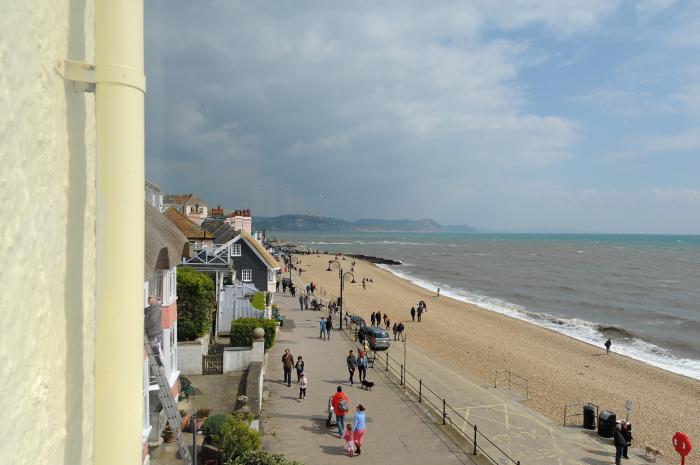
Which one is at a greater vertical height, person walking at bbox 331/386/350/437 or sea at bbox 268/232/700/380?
person walking at bbox 331/386/350/437

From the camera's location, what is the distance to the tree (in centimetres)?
1888

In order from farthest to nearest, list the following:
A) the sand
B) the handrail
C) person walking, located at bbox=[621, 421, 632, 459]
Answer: the sand → person walking, located at bbox=[621, 421, 632, 459] → the handrail

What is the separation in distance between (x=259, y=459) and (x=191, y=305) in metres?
10.4

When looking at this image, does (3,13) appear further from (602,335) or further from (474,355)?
(602,335)

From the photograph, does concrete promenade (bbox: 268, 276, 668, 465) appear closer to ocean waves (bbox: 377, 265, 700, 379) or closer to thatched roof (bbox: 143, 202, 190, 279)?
thatched roof (bbox: 143, 202, 190, 279)

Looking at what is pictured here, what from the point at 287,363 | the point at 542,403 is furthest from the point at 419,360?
the point at 287,363

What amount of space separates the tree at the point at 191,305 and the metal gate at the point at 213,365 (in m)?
1.32

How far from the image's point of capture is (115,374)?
225cm

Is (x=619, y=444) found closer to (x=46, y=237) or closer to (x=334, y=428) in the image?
(x=334, y=428)

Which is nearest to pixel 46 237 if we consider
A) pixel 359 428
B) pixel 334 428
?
pixel 359 428

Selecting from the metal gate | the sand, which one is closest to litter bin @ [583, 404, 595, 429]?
the sand

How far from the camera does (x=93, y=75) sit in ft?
7.15

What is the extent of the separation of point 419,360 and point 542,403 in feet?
21.8

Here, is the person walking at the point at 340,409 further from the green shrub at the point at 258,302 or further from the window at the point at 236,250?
the window at the point at 236,250
